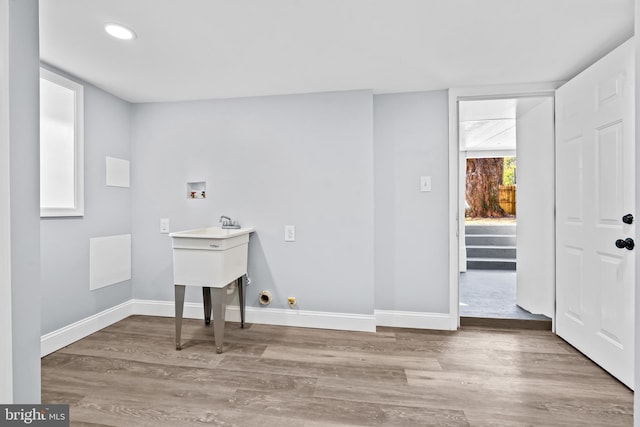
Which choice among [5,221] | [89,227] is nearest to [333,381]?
[5,221]

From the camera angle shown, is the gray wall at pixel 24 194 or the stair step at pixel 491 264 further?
the stair step at pixel 491 264

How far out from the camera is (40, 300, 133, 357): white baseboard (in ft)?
6.98

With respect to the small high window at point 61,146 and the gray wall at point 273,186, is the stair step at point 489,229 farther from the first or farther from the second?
the small high window at point 61,146

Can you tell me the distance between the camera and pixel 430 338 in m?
2.39

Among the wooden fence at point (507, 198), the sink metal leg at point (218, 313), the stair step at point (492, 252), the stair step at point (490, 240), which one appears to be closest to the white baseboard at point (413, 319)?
the sink metal leg at point (218, 313)

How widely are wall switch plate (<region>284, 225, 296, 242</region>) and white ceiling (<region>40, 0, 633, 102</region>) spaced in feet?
3.76

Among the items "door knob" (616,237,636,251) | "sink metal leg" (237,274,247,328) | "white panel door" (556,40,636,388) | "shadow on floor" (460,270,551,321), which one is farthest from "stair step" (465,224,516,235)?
"sink metal leg" (237,274,247,328)

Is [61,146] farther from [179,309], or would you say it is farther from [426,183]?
[426,183]

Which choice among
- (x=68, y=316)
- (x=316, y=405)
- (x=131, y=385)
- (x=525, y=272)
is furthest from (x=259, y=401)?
A: (x=525, y=272)

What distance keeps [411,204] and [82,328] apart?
2780 mm

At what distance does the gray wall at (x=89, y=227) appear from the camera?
216 centimetres

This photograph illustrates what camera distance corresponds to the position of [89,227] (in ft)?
8.01

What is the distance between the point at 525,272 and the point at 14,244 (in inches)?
140

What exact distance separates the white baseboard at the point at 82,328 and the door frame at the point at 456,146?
286cm
